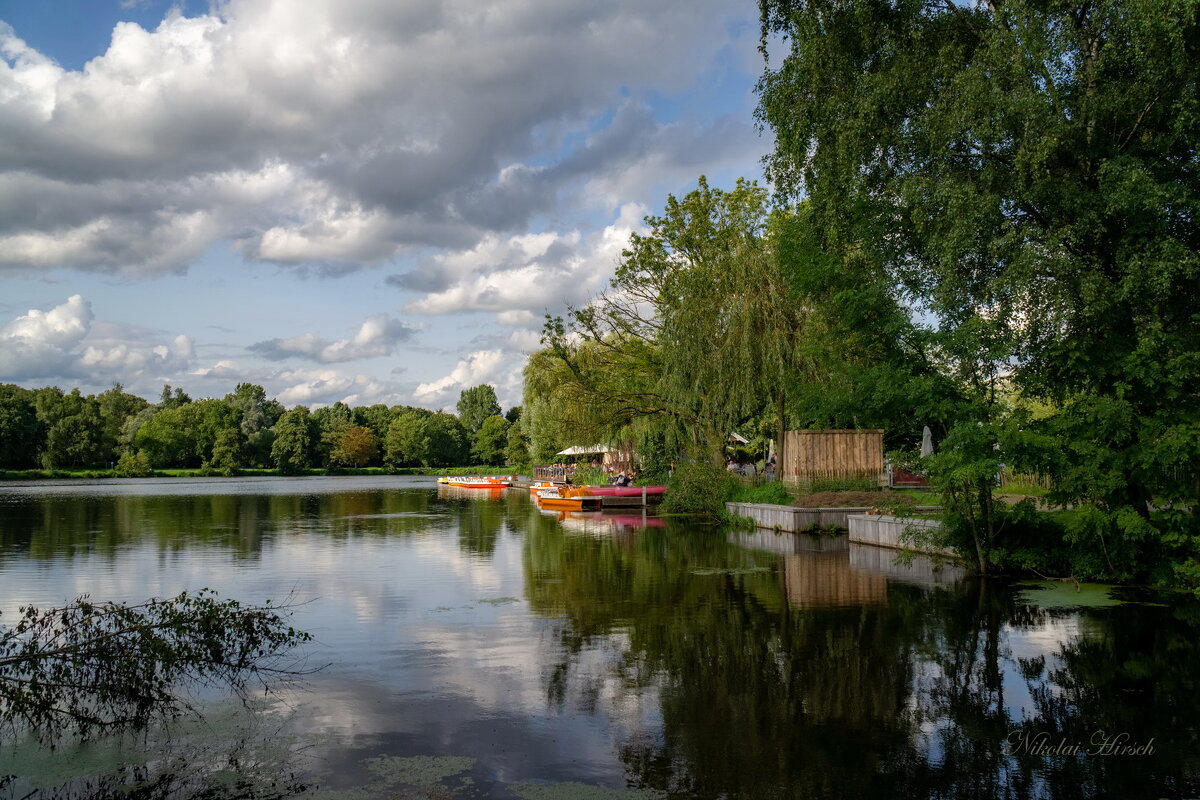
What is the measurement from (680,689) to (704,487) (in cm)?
2293

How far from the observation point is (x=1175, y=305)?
1420 cm

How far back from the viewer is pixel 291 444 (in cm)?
10756

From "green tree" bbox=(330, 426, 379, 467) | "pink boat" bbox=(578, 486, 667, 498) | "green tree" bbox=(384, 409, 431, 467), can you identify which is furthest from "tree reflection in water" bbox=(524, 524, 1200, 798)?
"green tree" bbox=(330, 426, 379, 467)

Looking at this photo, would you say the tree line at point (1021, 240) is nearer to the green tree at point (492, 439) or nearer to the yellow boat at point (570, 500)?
the yellow boat at point (570, 500)

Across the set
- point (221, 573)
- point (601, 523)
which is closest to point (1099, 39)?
point (221, 573)

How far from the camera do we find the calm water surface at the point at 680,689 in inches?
250

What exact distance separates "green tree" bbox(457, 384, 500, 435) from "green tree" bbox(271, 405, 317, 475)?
24770 mm

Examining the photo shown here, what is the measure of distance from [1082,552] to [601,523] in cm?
1939

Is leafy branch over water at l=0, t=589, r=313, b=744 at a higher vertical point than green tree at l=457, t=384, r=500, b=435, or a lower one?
lower

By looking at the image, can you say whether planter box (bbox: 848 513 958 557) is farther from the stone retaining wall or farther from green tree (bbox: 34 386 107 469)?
green tree (bbox: 34 386 107 469)

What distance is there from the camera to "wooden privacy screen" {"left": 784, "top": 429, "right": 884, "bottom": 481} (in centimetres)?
2786

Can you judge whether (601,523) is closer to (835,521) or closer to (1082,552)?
(835,521)

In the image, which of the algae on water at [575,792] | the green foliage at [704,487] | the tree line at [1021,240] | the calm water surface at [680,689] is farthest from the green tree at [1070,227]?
the green foliage at [704,487]
